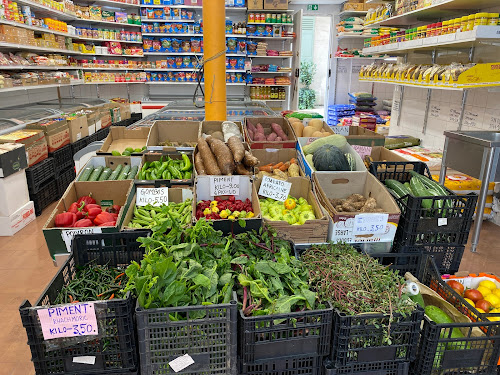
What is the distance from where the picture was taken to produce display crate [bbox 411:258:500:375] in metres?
1.53

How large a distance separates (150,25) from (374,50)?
5157 mm

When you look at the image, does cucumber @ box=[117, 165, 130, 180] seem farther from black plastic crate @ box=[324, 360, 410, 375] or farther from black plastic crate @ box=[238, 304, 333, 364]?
black plastic crate @ box=[324, 360, 410, 375]

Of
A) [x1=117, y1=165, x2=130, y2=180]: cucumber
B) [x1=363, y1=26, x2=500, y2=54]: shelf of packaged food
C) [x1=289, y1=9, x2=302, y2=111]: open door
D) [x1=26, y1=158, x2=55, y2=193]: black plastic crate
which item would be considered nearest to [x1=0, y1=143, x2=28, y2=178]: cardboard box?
[x1=26, y1=158, x2=55, y2=193]: black plastic crate

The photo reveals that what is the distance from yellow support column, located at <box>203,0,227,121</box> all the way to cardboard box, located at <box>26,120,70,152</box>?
7.07 ft

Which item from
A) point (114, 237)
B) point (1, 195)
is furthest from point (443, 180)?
point (1, 195)

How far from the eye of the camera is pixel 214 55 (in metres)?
4.05

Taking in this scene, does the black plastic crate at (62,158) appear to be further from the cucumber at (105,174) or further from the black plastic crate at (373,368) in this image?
the black plastic crate at (373,368)

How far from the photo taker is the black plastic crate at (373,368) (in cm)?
155

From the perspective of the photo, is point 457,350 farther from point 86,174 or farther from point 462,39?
point 462,39

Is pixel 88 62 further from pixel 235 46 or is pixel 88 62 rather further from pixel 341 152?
pixel 341 152

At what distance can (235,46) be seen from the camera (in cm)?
842

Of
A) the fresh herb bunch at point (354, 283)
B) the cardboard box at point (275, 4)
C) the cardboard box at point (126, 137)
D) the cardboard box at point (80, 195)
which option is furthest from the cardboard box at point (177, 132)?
the cardboard box at point (275, 4)

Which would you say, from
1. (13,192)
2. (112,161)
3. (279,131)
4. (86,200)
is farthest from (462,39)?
(13,192)

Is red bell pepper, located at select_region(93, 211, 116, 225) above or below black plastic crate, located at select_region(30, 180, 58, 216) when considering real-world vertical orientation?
above
